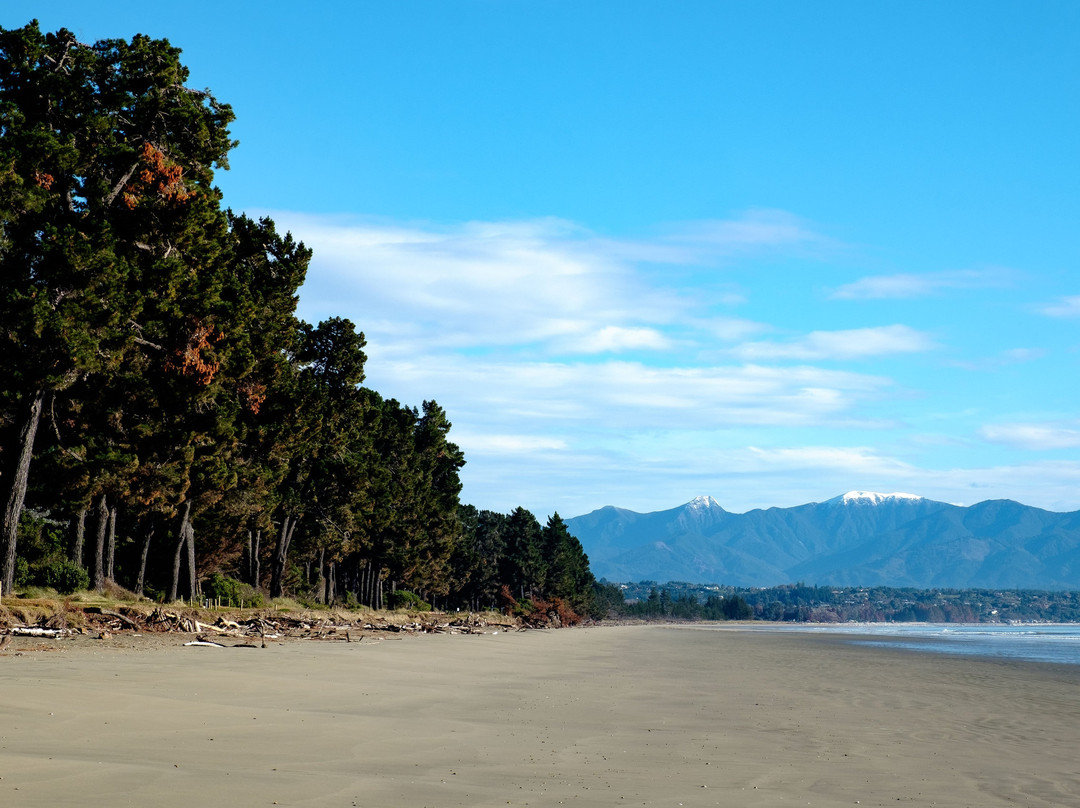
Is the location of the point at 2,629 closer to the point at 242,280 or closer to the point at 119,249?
the point at 119,249

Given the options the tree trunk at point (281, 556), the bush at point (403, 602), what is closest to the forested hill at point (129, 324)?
the tree trunk at point (281, 556)

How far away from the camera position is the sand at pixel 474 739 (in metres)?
6.85

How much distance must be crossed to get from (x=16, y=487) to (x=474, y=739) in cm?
1925

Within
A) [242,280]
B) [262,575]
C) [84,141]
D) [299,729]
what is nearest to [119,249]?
[84,141]

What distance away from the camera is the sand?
6.85 meters

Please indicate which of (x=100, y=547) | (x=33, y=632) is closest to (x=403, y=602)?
(x=100, y=547)

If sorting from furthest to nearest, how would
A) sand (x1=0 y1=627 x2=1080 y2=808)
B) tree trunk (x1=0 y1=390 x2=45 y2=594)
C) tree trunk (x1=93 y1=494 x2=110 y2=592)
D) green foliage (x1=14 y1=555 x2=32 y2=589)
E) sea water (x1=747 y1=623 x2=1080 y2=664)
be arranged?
sea water (x1=747 y1=623 x2=1080 y2=664) → tree trunk (x1=93 y1=494 x2=110 y2=592) → green foliage (x1=14 y1=555 x2=32 y2=589) → tree trunk (x1=0 y1=390 x2=45 y2=594) → sand (x1=0 y1=627 x2=1080 y2=808)

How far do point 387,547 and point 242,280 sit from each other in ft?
126

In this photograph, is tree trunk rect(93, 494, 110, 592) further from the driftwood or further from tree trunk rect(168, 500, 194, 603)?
the driftwood

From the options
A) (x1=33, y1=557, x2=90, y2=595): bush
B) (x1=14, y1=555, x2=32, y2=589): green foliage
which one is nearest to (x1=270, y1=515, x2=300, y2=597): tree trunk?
(x1=14, y1=555, x2=32, y2=589): green foliage

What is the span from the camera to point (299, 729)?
370 inches

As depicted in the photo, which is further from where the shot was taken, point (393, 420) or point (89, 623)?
point (393, 420)

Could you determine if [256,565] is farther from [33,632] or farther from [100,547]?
[33,632]

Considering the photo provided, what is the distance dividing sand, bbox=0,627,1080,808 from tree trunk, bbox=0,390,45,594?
871cm
